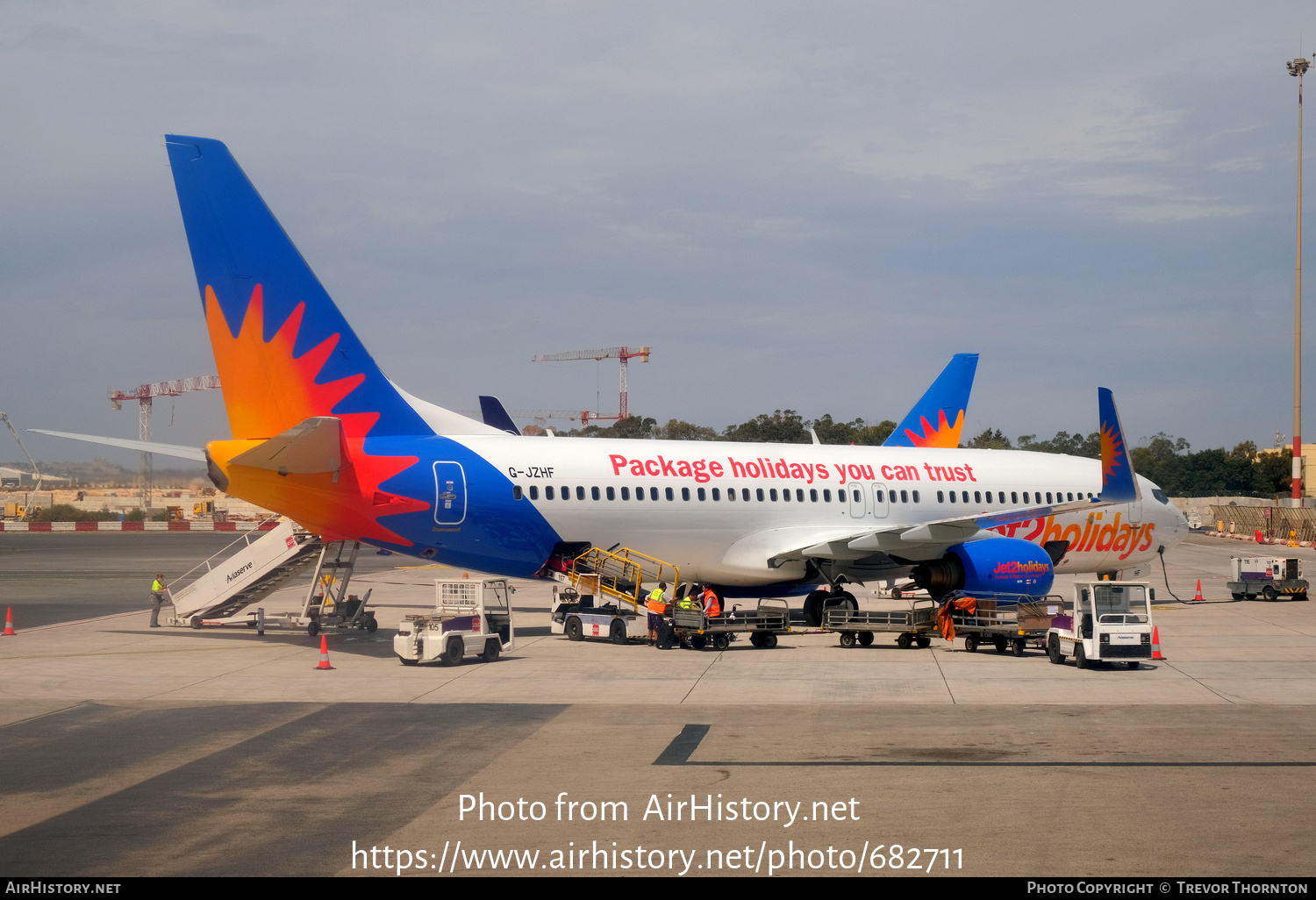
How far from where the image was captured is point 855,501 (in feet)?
104

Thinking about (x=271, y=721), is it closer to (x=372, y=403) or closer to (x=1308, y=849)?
(x=372, y=403)

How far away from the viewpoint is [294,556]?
95.2 feet

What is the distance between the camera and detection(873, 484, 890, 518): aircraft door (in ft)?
105

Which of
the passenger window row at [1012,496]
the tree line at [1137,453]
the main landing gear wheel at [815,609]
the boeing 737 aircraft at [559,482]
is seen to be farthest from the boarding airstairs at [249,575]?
the tree line at [1137,453]

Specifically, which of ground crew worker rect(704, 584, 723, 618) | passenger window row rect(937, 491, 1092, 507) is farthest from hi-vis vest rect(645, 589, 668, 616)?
passenger window row rect(937, 491, 1092, 507)

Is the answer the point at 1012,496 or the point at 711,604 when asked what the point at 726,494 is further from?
the point at 1012,496

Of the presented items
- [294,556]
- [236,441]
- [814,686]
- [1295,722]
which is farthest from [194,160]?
[1295,722]

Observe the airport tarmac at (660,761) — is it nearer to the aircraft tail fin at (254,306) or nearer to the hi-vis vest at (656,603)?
the hi-vis vest at (656,603)

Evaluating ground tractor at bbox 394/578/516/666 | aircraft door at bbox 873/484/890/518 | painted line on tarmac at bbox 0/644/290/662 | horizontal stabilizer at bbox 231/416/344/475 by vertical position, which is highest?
horizontal stabilizer at bbox 231/416/344/475

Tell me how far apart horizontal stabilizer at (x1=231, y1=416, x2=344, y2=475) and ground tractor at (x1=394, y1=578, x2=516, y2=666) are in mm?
3373

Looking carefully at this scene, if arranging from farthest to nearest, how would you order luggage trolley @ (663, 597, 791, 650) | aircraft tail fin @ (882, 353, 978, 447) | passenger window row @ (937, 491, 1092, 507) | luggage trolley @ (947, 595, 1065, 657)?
aircraft tail fin @ (882, 353, 978, 447) < passenger window row @ (937, 491, 1092, 507) < luggage trolley @ (663, 597, 791, 650) < luggage trolley @ (947, 595, 1065, 657)

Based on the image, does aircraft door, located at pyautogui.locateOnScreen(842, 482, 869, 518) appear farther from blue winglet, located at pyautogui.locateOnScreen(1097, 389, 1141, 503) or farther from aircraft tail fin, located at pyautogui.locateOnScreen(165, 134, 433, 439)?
aircraft tail fin, located at pyautogui.locateOnScreen(165, 134, 433, 439)

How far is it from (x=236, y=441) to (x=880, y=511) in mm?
16772

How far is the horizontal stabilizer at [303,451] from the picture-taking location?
22.4m
